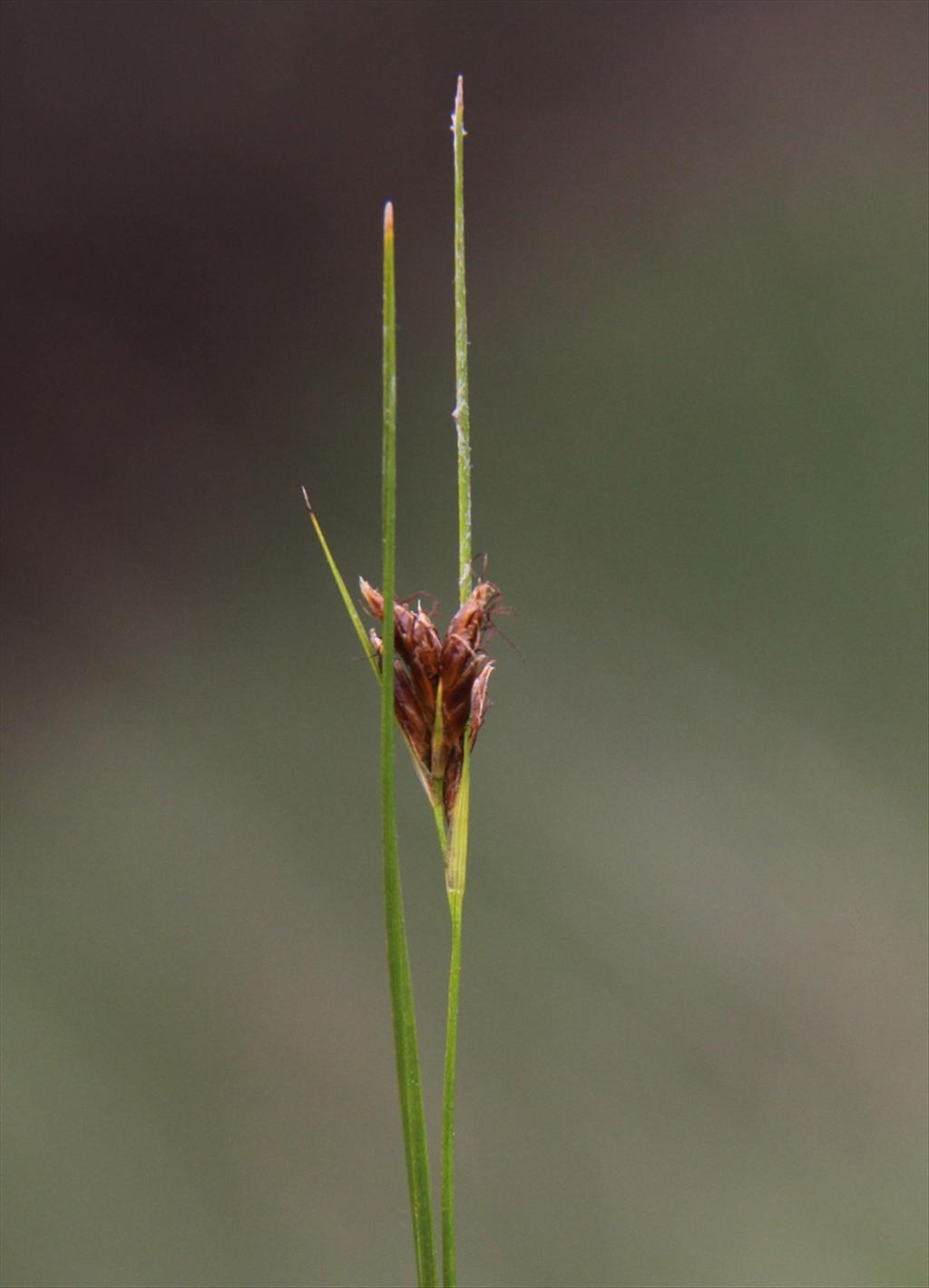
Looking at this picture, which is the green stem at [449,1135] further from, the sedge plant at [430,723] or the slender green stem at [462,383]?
the slender green stem at [462,383]

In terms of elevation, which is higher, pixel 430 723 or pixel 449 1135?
pixel 430 723

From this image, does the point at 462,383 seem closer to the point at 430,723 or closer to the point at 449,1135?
the point at 430,723

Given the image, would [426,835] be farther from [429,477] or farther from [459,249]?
[459,249]

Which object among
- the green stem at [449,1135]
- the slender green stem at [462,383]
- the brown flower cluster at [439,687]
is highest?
the slender green stem at [462,383]

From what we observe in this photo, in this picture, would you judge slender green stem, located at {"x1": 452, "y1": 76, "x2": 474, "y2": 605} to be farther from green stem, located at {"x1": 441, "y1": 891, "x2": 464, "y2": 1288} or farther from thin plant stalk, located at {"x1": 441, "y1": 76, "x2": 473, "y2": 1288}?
green stem, located at {"x1": 441, "y1": 891, "x2": 464, "y2": 1288}

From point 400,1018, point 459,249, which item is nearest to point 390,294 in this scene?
point 459,249

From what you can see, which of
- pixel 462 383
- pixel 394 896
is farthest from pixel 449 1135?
pixel 462 383

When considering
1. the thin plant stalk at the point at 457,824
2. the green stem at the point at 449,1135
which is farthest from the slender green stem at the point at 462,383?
the green stem at the point at 449,1135
